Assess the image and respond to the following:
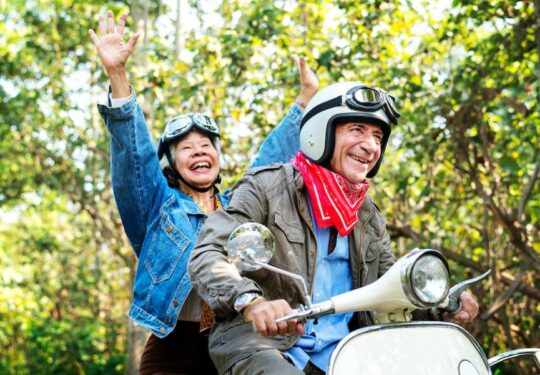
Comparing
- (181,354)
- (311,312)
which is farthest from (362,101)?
(181,354)

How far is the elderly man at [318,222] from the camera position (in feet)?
9.80

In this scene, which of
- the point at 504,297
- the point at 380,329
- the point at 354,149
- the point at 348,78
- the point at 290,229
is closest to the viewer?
the point at 380,329

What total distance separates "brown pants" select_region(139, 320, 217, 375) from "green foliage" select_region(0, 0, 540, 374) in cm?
373

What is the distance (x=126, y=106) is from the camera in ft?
13.0

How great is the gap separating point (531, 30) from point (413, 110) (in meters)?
1.62

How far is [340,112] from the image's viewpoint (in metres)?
3.18

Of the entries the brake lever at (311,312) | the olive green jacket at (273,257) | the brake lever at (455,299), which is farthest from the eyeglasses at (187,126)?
the brake lever at (311,312)

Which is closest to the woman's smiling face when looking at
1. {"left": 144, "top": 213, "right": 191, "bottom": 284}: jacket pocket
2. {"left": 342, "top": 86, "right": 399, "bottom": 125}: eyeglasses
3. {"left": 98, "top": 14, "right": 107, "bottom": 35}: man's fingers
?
{"left": 144, "top": 213, "right": 191, "bottom": 284}: jacket pocket

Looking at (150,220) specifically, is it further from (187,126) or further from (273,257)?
(273,257)

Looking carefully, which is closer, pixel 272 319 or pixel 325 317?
pixel 272 319

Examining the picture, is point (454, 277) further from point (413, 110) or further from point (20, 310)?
point (20, 310)

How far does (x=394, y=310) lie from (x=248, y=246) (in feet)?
1.94

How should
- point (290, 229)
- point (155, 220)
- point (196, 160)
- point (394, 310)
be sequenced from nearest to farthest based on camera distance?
point (394, 310)
point (290, 229)
point (155, 220)
point (196, 160)

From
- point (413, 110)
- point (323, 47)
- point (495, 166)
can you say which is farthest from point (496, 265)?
point (323, 47)
